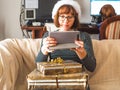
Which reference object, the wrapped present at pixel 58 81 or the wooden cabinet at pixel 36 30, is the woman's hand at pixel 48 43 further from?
the wooden cabinet at pixel 36 30

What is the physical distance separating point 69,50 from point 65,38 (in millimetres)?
265

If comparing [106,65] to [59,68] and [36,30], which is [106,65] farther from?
[36,30]

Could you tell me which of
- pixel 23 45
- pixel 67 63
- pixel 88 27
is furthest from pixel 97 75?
pixel 88 27

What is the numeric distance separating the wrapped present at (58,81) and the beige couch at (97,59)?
26cm

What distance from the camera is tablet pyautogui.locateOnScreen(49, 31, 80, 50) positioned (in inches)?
62.5

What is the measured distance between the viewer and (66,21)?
1884 millimetres

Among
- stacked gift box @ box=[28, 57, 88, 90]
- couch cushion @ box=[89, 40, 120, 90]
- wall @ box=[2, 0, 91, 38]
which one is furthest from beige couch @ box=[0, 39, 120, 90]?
wall @ box=[2, 0, 91, 38]

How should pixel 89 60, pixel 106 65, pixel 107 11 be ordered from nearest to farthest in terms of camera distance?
pixel 89 60, pixel 106 65, pixel 107 11

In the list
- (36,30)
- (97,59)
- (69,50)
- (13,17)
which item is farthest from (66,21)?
(13,17)

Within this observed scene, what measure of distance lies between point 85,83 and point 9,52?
0.59 metres

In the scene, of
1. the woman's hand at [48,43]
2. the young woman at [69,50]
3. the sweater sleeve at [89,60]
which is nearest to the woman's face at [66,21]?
the young woman at [69,50]

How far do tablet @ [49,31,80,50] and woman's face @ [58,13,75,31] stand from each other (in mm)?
290

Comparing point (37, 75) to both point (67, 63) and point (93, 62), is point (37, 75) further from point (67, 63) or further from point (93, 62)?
point (93, 62)

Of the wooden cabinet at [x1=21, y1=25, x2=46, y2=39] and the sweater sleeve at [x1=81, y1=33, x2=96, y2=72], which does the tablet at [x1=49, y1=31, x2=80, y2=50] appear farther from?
the wooden cabinet at [x1=21, y1=25, x2=46, y2=39]
